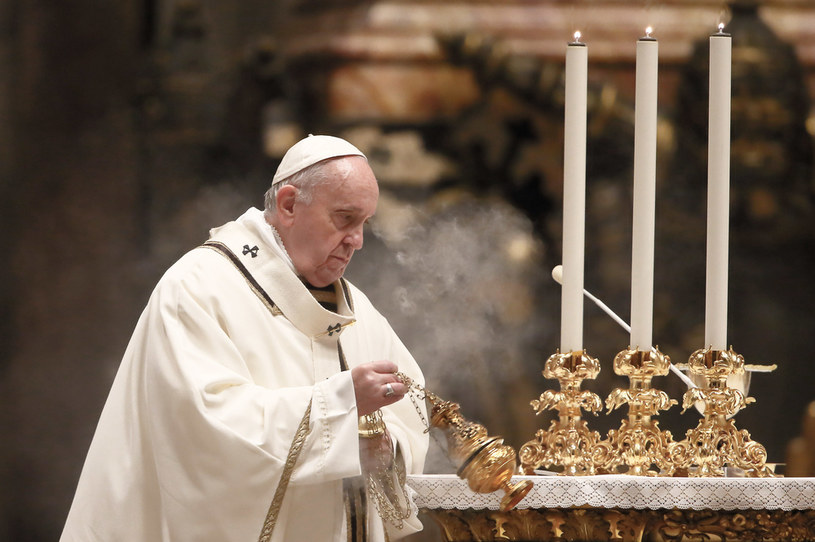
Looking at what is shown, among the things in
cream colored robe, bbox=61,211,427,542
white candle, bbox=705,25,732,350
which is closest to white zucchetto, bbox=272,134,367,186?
cream colored robe, bbox=61,211,427,542

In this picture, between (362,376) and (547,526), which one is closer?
(362,376)

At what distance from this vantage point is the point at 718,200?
323 centimetres

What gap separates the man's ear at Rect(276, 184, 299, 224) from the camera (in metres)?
3.08

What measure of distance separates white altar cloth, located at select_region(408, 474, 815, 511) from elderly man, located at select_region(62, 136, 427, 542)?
0.32 metres

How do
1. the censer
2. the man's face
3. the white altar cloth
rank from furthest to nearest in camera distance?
the man's face
the white altar cloth
the censer

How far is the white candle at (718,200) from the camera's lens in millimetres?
3176

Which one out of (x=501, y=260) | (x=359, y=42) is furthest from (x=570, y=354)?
(x=359, y=42)

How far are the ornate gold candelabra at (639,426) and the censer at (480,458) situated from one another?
Answer: 1.51ft

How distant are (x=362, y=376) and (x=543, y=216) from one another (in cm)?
263

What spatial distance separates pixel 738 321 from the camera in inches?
203

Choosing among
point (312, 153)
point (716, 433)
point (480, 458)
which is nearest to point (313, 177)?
point (312, 153)

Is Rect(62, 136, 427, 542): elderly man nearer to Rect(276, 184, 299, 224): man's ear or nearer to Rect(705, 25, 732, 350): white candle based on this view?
Rect(276, 184, 299, 224): man's ear

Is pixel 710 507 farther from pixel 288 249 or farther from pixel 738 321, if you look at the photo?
pixel 738 321

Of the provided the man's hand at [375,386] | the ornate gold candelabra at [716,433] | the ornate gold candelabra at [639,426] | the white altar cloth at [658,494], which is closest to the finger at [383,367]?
the man's hand at [375,386]
